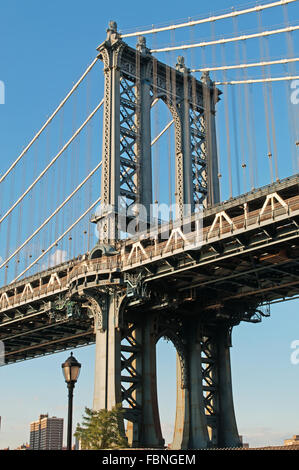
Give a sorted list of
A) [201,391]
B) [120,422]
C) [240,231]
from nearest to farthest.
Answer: [240,231] → [120,422] → [201,391]

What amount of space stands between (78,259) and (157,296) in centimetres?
965

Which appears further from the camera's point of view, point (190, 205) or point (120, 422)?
point (190, 205)

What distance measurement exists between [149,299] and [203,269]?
5442 millimetres

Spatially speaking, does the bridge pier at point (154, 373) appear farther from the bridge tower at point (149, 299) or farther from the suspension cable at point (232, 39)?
the suspension cable at point (232, 39)

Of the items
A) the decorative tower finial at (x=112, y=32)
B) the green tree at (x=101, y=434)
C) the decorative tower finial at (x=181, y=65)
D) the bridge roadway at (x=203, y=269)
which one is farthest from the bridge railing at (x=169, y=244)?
the decorative tower finial at (x=181, y=65)

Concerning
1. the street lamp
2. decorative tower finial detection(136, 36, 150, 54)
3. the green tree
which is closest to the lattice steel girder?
decorative tower finial detection(136, 36, 150, 54)

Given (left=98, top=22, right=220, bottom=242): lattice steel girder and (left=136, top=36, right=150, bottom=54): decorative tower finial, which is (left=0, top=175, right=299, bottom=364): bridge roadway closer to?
(left=98, top=22, right=220, bottom=242): lattice steel girder

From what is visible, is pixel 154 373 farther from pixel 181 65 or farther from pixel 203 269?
pixel 181 65

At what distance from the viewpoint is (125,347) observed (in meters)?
59.5

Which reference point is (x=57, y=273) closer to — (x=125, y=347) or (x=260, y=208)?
(x=125, y=347)
